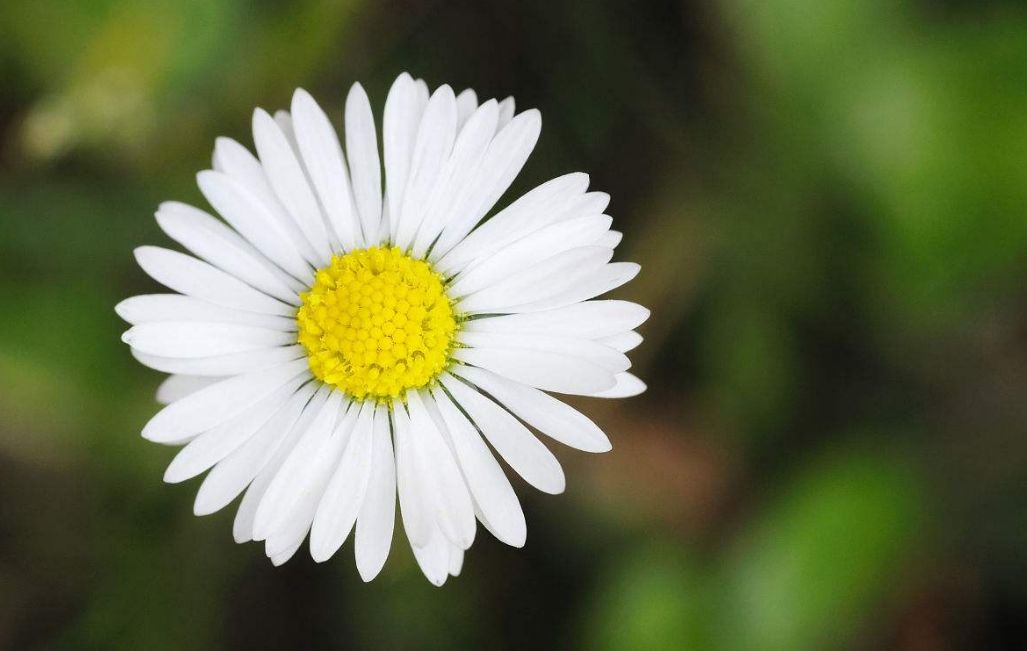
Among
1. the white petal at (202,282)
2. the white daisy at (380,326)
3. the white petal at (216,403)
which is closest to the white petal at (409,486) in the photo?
the white daisy at (380,326)

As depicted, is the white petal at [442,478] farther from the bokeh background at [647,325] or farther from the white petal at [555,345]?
the bokeh background at [647,325]

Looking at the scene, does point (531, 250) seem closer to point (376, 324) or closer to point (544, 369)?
point (544, 369)

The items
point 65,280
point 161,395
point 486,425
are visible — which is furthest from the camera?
point 65,280

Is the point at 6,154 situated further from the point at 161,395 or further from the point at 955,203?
the point at 955,203

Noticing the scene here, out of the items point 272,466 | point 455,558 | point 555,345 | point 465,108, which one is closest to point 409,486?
point 455,558

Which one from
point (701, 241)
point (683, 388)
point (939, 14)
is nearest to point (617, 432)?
point (683, 388)
